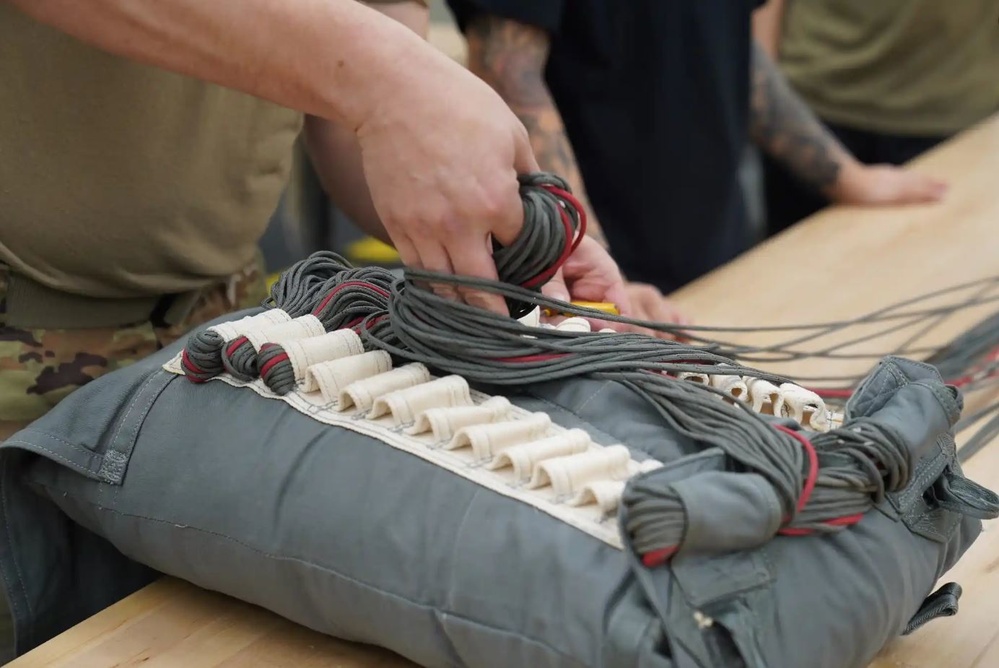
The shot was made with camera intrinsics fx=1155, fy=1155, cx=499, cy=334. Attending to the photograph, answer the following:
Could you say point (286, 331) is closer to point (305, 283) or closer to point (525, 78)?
point (305, 283)

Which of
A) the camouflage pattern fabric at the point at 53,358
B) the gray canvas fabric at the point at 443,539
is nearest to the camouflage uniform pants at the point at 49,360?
the camouflage pattern fabric at the point at 53,358

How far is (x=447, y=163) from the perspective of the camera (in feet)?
2.46

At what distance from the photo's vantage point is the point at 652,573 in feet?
2.01

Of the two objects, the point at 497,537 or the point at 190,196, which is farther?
the point at 190,196

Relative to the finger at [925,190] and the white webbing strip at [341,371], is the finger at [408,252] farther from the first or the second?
the finger at [925,190]

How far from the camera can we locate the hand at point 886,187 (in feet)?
5.74

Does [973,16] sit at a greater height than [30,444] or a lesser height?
greater

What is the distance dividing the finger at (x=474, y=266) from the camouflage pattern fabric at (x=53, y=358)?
1.38 ft

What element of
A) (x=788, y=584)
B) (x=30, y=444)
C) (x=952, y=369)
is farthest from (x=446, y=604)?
(x=952, y=369)

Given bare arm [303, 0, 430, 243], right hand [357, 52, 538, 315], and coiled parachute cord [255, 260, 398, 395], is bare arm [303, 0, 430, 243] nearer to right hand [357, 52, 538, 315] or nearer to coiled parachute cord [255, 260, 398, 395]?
coiled parachute cord [255, 260, 398, 395]

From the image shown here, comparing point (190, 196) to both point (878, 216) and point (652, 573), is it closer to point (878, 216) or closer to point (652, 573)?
point (652, 573)

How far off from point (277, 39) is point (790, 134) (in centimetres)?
130

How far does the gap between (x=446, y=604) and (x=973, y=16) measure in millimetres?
1928

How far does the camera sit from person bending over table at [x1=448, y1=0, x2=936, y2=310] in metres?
1.64
